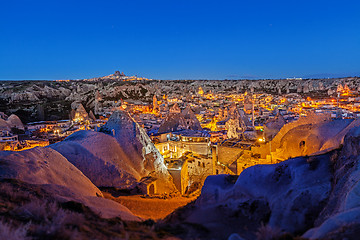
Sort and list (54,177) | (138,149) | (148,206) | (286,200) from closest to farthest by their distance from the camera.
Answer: (286,200) → (54,177) → (148,206) → (138,149)

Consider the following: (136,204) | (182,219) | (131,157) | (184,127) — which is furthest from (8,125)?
(182,219)

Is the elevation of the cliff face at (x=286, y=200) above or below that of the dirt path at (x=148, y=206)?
above

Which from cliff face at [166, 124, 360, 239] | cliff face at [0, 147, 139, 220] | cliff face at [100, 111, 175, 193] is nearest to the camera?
cliff face at [166, 124, 360, 239]

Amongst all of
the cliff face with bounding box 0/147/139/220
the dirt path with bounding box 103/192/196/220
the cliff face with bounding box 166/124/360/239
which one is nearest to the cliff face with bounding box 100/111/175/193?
the dirt path with bounding box 103/192/196/220

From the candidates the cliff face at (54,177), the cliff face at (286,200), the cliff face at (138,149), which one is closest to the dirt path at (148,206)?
the cliff face at (54,177)

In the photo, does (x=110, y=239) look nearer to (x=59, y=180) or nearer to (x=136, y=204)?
(x=59, y=180)

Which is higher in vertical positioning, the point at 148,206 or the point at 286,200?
the point at 286,200

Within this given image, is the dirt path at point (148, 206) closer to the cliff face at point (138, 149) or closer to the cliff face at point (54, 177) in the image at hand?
the cliff face at point (54, 177)

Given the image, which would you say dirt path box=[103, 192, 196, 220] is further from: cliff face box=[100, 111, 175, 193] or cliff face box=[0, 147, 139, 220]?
cliff face box=[100, 111, 175, 193]

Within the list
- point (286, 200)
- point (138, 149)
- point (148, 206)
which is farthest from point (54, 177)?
point (138, 149)

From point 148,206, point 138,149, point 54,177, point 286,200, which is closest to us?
point 286,200

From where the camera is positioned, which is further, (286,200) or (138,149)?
(138,149)

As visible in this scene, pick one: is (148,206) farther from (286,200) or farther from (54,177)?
(286,200)

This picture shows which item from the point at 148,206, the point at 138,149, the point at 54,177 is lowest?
the point at 148,206
